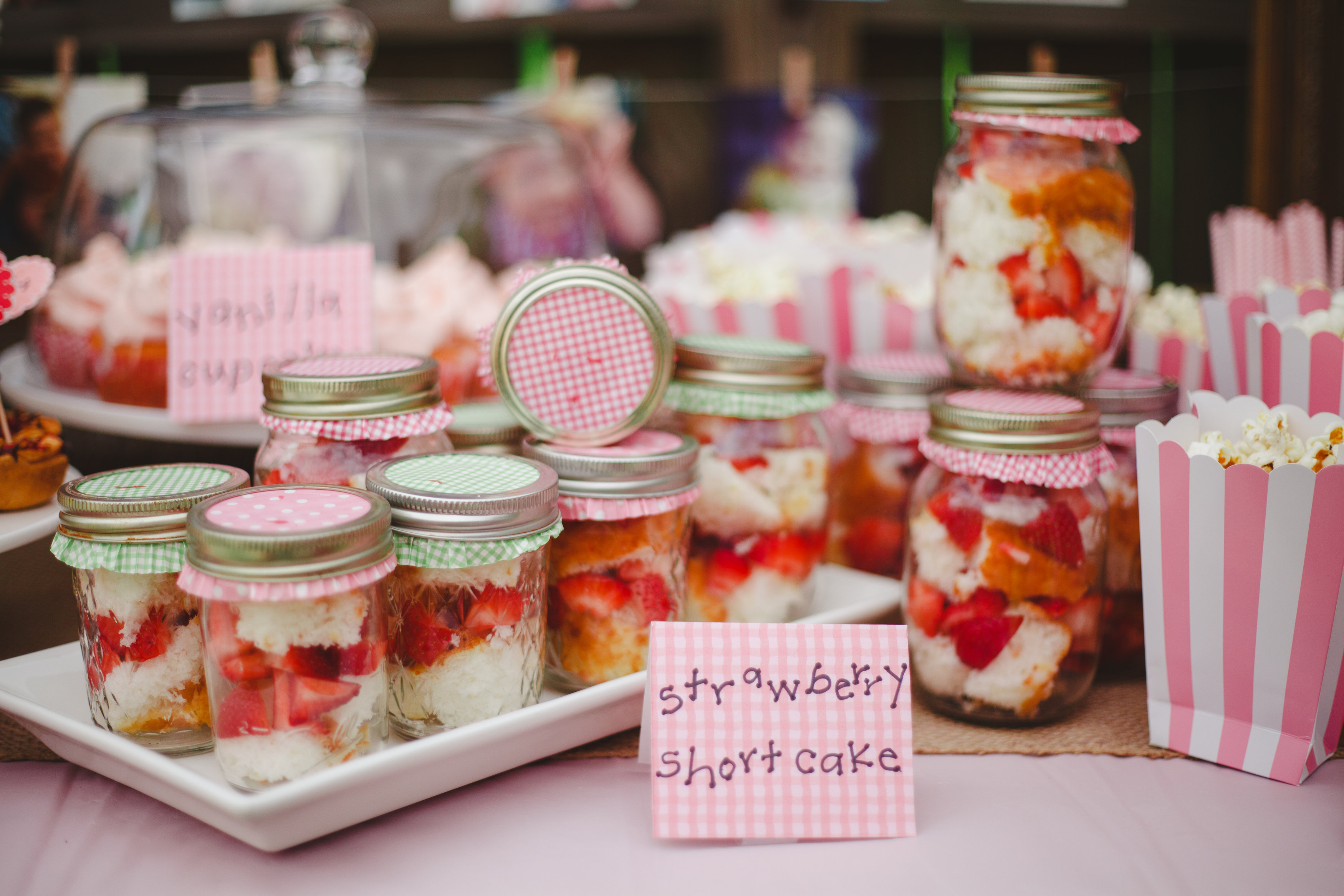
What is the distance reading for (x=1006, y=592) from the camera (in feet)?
3.50

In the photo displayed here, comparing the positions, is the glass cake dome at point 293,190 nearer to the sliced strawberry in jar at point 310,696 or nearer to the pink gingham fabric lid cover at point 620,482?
the pink gingham fabric lid cover at point 620,482

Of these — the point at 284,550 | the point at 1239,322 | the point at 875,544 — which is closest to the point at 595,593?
the point at 284,550

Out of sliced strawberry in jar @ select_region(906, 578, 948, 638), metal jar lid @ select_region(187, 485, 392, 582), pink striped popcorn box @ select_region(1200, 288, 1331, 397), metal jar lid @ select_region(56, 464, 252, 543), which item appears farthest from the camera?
pink striped popcorn box @ select_region(1200, 288, 1331, 397)

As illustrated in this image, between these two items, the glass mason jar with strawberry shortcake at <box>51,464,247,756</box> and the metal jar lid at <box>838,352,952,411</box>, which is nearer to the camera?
the glass mason jar with strawberry shortcake at <box>51,464,247,756</box>

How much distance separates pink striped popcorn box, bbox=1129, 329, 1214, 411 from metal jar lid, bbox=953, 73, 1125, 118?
0.41 m

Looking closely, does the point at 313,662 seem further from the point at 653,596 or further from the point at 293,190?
the point at 293,190

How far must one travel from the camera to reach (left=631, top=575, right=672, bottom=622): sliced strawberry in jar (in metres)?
1.06

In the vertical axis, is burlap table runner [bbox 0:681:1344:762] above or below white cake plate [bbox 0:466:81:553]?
below

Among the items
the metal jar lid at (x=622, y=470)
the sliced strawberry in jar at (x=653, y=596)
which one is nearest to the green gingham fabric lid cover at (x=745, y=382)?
the metal jar lid at (x=622, y=470)

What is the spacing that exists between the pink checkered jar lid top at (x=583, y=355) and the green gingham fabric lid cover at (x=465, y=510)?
154 mm

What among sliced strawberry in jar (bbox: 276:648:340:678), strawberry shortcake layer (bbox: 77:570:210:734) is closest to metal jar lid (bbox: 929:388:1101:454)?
sliced strawberry in jar (bbox: 276:648:340:678)

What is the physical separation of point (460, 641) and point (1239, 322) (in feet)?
3.31

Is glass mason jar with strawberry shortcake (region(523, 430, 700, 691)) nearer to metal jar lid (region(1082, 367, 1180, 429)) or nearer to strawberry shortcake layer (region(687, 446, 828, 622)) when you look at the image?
strawberry shortcake layer (region(687, 446, 828, 622))

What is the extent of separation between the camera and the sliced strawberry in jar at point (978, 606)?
1068 millimetres
